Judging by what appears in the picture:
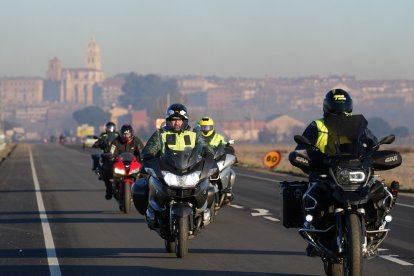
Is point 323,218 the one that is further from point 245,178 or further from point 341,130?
point 245,178

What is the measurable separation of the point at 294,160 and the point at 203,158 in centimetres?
353

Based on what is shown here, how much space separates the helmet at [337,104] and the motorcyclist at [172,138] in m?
3.43

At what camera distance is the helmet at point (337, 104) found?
10875 mm

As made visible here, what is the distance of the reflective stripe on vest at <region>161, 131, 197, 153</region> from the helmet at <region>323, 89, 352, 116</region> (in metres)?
3.43

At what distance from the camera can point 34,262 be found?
539 inches

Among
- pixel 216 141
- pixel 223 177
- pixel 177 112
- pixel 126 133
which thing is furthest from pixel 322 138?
pixel 126 133

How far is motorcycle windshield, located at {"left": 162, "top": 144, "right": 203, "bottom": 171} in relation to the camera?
44.7 feet

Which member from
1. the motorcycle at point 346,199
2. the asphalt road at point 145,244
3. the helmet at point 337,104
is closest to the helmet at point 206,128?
the asphalt road at point 145,244

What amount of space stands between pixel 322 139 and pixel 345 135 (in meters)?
0.23

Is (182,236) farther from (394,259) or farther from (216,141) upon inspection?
(216,141)

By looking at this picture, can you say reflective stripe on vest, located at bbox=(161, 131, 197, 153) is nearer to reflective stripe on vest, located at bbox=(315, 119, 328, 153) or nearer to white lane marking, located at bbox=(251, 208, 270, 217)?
reflective stripe on vest, located at bbox=(315, 119, 328, 153)

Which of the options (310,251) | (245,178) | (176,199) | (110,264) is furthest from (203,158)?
(245,178)

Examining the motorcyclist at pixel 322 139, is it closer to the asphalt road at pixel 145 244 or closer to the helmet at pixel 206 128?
the asphalt road at pixel 145 244

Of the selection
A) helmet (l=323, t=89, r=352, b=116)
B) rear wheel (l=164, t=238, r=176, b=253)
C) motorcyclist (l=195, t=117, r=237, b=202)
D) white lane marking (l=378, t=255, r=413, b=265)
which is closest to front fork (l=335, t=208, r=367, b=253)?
helmet (l=323, t=89, r=352, b=116)
